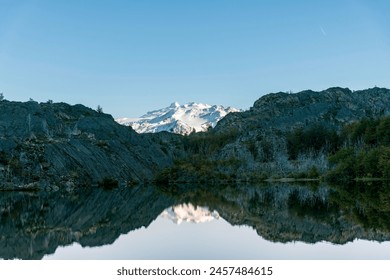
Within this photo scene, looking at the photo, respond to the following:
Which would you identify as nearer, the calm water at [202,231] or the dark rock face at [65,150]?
the calm water at [202,231]

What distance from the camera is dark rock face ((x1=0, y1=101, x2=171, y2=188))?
107812 millimetres

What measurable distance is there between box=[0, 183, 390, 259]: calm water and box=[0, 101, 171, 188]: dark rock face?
5009 centimetres

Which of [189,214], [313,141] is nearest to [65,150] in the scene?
[189,214]

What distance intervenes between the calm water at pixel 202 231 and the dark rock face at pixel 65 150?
5009 cm

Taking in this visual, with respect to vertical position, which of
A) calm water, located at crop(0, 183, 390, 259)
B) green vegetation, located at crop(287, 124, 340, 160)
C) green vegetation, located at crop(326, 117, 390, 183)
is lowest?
calm water, located at crop(0, 183, 390, 259)

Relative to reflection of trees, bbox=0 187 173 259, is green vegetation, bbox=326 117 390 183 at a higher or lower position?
higher

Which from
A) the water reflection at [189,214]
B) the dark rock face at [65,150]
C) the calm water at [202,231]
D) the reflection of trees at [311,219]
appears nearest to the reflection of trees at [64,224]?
the calm water at [202,231]

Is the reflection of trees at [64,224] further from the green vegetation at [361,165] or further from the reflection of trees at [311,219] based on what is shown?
the green vegetation at [361,165]

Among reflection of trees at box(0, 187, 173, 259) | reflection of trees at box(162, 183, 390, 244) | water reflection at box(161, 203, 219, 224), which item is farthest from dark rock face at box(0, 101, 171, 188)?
reflection of trees at box(162, 183, 390, 244)

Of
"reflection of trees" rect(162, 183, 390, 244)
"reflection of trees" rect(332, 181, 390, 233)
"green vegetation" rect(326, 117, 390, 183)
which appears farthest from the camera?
"green vegetation" rect(326, 117, 390, 183)

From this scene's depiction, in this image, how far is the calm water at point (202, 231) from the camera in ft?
97.2

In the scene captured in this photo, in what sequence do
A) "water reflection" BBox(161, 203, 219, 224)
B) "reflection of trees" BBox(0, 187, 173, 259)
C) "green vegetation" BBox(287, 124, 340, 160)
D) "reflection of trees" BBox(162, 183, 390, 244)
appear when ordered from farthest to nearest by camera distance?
"green vegetation" BBox(287, 124, 340, 160)
"water reflection" BBox(161, 203, 219, 224)
"reflection of trees" BBox(162, 183, 390, 244)
"reflection of trees" BBox(0, 187, 173, 259)

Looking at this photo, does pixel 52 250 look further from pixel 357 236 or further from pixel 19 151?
pixel 19 151

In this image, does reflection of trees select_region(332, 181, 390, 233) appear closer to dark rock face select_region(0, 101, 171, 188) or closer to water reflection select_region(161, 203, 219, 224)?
water reflection select_region(161, 203, 219, 224)
